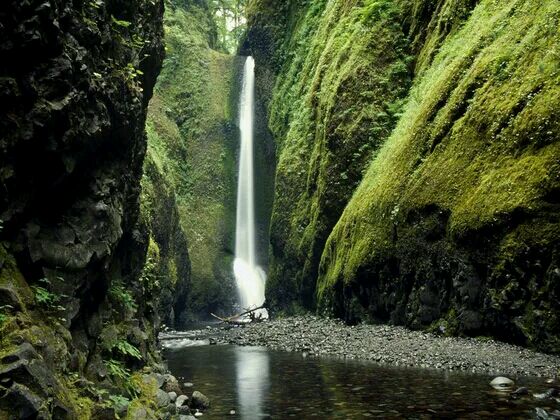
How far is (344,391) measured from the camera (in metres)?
11.1

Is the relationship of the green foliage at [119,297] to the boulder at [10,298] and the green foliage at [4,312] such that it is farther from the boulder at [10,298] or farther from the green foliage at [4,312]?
the green foliage at [4,312]

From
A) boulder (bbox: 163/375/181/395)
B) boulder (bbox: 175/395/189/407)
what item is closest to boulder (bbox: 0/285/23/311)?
boulder (bbox: 175/395/189/407)

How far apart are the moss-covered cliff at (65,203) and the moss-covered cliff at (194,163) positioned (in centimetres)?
1738

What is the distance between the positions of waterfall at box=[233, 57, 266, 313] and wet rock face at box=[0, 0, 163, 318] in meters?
29.8

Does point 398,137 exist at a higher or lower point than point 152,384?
higher

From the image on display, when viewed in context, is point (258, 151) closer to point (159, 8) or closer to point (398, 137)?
point (398, 137)

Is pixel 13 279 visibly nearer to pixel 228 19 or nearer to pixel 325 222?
pixel 325 222

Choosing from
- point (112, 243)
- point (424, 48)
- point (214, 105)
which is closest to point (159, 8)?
point (112, 243)

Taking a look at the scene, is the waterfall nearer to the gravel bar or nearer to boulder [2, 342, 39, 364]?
the gravel bar

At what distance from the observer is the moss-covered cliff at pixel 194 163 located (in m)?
33.1

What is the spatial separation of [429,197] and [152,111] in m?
33.5

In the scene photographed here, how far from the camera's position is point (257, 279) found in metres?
40.5

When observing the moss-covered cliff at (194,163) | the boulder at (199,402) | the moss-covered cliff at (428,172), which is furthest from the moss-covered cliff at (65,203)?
the moss-covered cliff at (194,163)

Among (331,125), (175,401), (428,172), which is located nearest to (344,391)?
(175,401)
